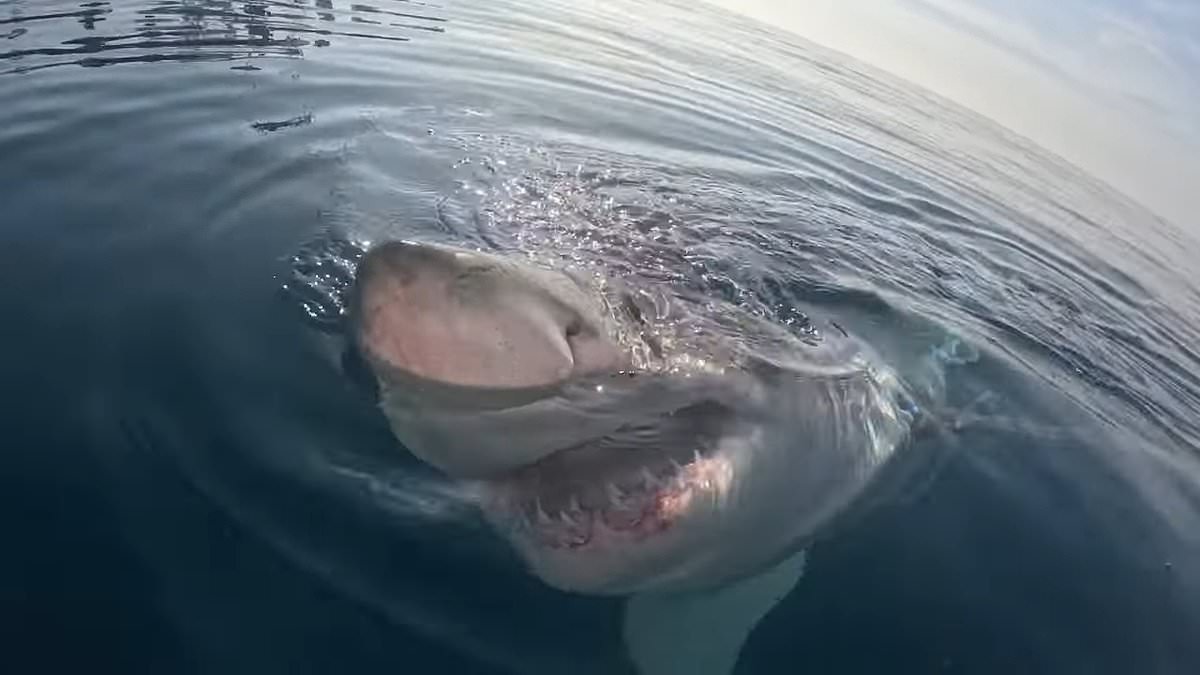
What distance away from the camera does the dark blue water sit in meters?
3.31

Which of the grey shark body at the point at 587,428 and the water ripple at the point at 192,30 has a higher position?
the grey shark body at the point at 587,428

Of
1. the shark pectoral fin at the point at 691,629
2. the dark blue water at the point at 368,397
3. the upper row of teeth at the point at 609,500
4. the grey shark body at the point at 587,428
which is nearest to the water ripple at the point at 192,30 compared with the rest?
the dark blue water at the point at 368,397

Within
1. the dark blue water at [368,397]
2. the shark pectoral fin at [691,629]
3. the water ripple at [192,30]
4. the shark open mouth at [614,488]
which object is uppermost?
the shark open mouth at [614,488]

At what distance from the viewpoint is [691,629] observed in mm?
3340

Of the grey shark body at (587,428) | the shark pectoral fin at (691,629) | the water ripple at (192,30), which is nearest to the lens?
the grey shark body at (587,428)

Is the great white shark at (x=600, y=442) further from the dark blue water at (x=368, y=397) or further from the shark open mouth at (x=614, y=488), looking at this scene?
the dark blue water at (x=368, y=397)

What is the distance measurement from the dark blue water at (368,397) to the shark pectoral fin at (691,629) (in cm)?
9

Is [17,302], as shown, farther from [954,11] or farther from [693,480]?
[954,11]

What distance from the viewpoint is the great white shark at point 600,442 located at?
3.12 meters

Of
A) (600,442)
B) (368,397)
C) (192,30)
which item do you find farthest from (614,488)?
(192,30)

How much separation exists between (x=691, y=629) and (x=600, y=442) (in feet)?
2.33

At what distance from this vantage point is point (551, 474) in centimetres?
339

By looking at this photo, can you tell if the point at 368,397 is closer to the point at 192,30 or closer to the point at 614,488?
the point at 614,488

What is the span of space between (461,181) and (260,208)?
1632 mm
